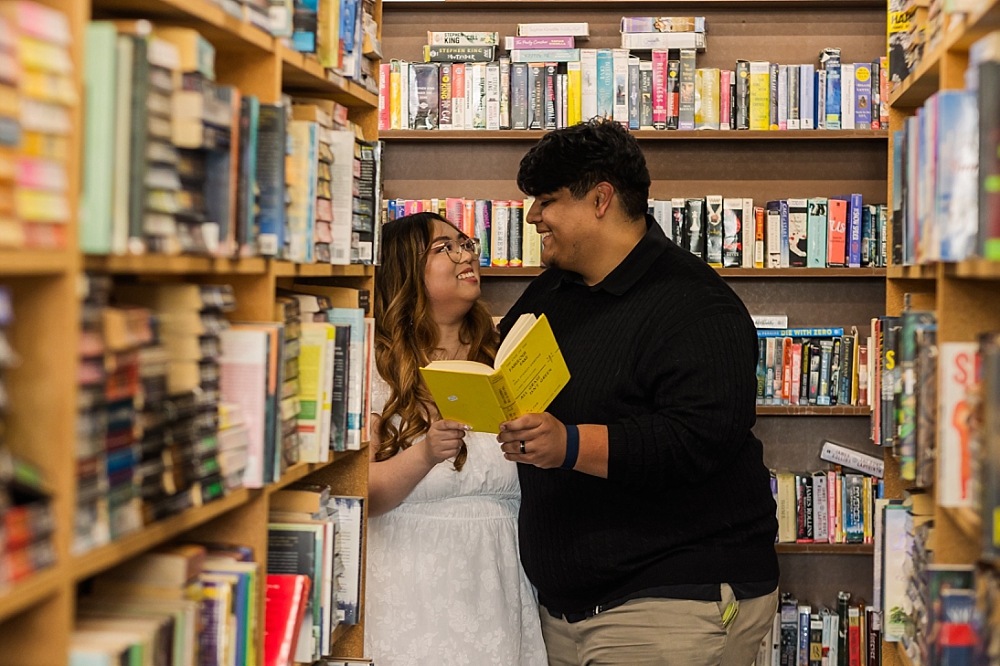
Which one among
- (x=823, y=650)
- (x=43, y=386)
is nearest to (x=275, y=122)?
Result: (x=43, y=386)

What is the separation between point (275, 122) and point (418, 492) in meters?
1.18

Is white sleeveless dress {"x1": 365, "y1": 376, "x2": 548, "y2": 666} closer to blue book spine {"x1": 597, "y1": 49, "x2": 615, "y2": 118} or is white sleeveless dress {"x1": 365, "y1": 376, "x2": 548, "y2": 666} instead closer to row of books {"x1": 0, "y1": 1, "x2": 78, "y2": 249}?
row of books {"x1": 0, "y1": 1, "x2": 78, "y2": 249}

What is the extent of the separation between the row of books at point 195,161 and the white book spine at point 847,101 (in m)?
2.39

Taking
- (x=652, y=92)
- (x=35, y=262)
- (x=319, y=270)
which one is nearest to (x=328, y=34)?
(x=319, y=270)

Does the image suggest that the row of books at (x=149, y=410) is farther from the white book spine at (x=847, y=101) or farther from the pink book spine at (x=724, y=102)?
the white book spine at (x=847, y=101)

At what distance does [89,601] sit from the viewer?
1.33m

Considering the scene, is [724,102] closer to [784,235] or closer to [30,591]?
[784,235]

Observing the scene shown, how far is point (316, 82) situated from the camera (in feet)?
6.18

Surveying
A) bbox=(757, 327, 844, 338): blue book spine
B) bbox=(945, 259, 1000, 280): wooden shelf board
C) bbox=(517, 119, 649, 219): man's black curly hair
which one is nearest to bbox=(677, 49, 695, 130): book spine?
bbox=(757, 327, 844, 338): blue book spine

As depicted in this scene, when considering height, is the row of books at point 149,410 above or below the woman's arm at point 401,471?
above

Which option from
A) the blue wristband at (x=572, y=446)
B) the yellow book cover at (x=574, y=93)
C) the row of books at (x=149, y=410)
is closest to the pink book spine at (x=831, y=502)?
the yellow book cover at (x=574, y=93)

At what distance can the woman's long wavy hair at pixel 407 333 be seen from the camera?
2482mm

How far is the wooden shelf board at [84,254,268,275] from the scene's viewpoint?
110 cm

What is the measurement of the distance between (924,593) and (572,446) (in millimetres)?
700
